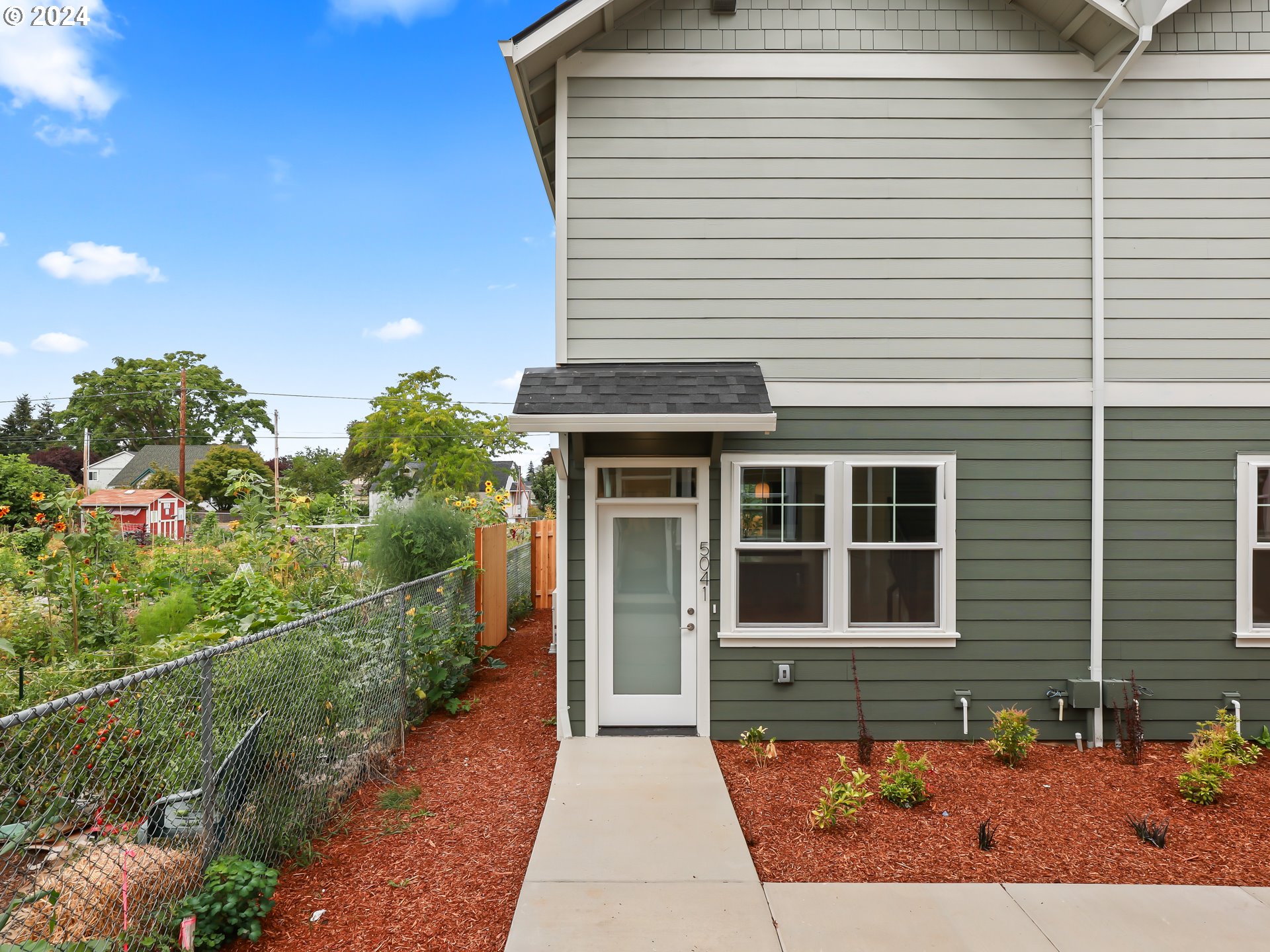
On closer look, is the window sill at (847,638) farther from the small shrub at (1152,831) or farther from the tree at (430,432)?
the tree at (430,432)

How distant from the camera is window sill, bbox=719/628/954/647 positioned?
523 cm

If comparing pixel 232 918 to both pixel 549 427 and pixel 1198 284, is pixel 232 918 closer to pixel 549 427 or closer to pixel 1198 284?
pixel 549 427

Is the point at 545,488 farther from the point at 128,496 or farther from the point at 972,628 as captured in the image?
the point at 972,628

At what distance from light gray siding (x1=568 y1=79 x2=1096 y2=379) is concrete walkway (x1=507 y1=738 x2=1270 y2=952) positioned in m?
3.42

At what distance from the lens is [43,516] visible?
5.53 metres

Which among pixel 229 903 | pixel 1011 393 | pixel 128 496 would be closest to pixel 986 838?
pixel 1011 393

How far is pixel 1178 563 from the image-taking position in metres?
5.26

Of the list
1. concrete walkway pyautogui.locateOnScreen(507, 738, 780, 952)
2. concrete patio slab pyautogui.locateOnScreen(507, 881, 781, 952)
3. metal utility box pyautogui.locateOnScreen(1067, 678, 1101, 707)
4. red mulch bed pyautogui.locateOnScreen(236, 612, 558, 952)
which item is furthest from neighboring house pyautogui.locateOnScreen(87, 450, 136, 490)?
metal utility box pyautogui.locateOnScreen(1067, 678, 1101, 707)

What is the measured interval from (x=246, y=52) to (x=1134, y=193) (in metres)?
22.0

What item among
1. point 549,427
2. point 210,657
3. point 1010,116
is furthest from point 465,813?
point 1010,116

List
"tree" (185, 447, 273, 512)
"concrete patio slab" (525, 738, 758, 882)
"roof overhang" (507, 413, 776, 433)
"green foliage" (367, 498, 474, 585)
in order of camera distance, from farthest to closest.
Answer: "tree" (185, 447, 273, 512) < "green foliage" (367, 498, 474, 585) < "roof overhang" (507, 413, 776, 433) < "concrete patio slab" (525, 738, 758, 882)

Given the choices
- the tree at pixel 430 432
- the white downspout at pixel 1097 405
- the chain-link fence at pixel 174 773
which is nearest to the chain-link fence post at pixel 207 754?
the chain-link fence at pixel 174 773

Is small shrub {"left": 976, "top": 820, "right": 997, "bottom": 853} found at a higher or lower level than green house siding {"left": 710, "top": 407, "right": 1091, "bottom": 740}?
lower

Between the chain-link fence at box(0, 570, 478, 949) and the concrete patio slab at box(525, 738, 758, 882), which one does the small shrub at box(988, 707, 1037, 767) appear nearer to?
the concrete patio slab at box(525, 738, 758, 882)
